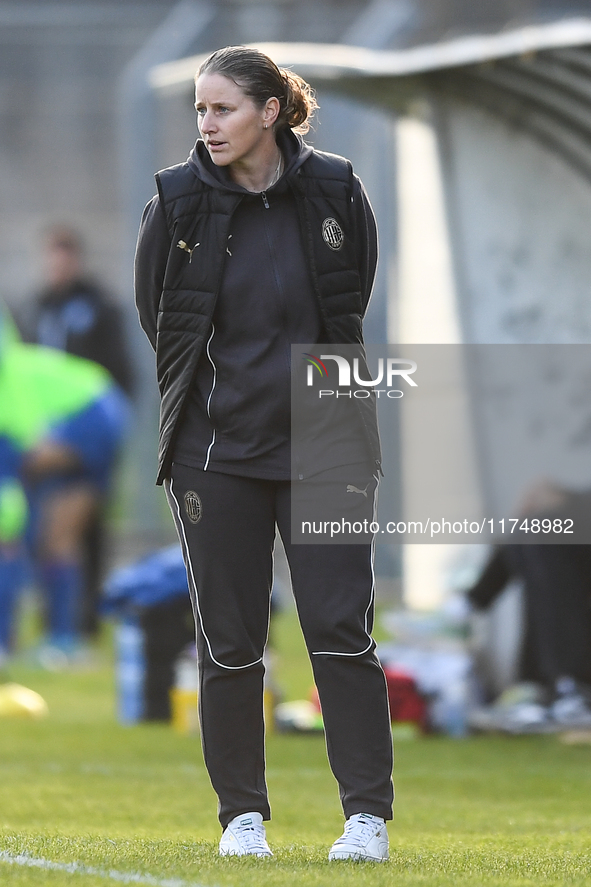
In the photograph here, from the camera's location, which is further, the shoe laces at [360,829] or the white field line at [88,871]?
the shoe laces at [360,829]

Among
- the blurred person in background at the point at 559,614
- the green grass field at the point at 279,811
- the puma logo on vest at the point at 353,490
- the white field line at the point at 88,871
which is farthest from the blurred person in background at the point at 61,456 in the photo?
the puma logo on vest at the point at 353,490

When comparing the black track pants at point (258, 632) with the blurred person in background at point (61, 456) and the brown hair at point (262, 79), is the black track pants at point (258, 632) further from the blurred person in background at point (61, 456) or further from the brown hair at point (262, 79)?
the blurred person in background at point (61, 456)

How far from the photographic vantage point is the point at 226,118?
3.49 m

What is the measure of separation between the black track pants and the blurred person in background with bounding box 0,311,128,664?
681cm

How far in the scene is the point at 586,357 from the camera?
23.9ft

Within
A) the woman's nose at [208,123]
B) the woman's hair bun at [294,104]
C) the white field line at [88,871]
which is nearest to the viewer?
the white field line at [88,871]

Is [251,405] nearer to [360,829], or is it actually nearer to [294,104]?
[294,104]

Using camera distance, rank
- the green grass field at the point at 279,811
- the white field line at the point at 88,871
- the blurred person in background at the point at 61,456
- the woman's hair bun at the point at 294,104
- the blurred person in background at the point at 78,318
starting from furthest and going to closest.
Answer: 1. the blurred person in background at the point at 78,318
2. the blurred person in background at the point at 61,456
3. the woman's hair bun at the point at 294,104
4. the green grass field at the point at 279,811
5. the white field line at the point at 88,871

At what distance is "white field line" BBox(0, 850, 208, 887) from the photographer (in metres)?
3.18

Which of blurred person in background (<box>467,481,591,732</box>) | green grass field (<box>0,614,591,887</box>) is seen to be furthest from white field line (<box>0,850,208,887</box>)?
blurred person in background (<box>467,481,591,732</box>)

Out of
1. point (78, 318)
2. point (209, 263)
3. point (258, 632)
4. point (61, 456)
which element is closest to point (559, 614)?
point (258, 632)

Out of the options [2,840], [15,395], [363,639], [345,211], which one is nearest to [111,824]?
[2,840]

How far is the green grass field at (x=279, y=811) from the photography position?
338cm

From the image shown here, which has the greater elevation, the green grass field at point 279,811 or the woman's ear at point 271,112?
the woman's ear at point 271,112
